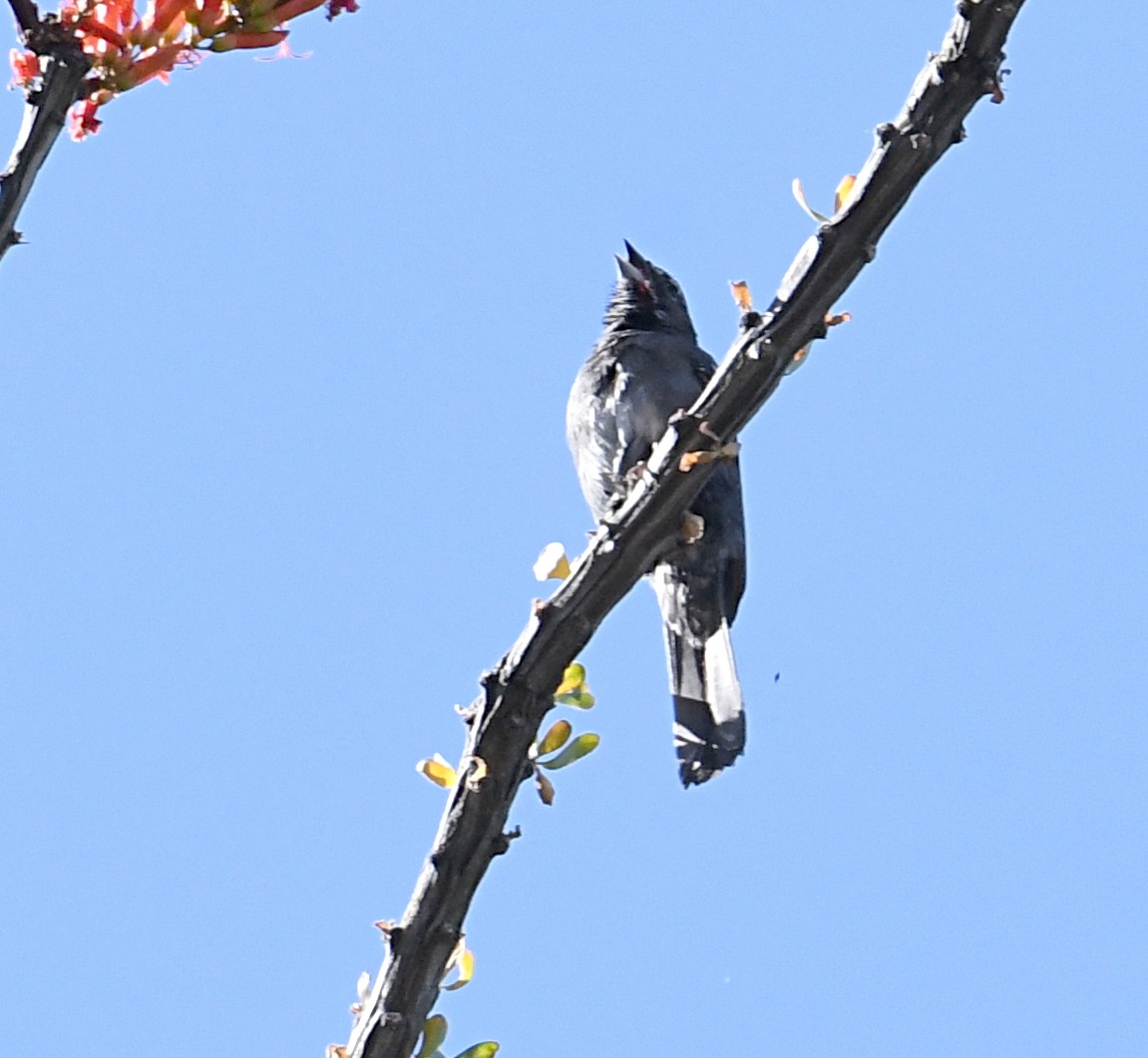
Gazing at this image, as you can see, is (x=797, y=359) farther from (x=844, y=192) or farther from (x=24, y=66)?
(x=24, y=66)

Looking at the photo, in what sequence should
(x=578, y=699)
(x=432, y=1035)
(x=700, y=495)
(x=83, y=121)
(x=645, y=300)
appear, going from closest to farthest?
(x=432, y=1035), (x=83, y=121), (x=578, y=699), (x=700, y=495), (x=645, y=300)

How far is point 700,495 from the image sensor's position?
536 centimetres

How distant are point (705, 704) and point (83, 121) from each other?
3.60 meters

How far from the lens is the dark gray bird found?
5.54 meters

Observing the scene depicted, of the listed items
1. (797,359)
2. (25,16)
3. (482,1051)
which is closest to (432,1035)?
(482,1051)

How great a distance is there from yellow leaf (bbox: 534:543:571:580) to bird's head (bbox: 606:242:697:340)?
4.92 m

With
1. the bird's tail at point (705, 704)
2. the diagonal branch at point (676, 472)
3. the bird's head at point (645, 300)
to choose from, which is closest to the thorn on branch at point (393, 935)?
the diagonal branch at point (676, 472)

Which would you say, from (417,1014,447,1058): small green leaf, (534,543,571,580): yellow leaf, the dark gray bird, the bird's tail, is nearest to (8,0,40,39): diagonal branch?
(534,543,571,580): yellow leaf

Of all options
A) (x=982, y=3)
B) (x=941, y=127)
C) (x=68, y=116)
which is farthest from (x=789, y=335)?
(x=68, y=116)

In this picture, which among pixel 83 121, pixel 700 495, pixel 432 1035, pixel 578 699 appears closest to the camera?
pixel 432 1035

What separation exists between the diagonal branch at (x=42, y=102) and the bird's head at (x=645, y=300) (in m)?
5.26

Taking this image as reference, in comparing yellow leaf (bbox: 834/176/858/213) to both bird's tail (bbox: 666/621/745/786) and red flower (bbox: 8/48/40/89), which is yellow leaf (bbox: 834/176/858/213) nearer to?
red flower (bbox: 8/48/40/89)

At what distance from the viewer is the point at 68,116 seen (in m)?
2.22

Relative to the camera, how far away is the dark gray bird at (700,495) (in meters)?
5.54
